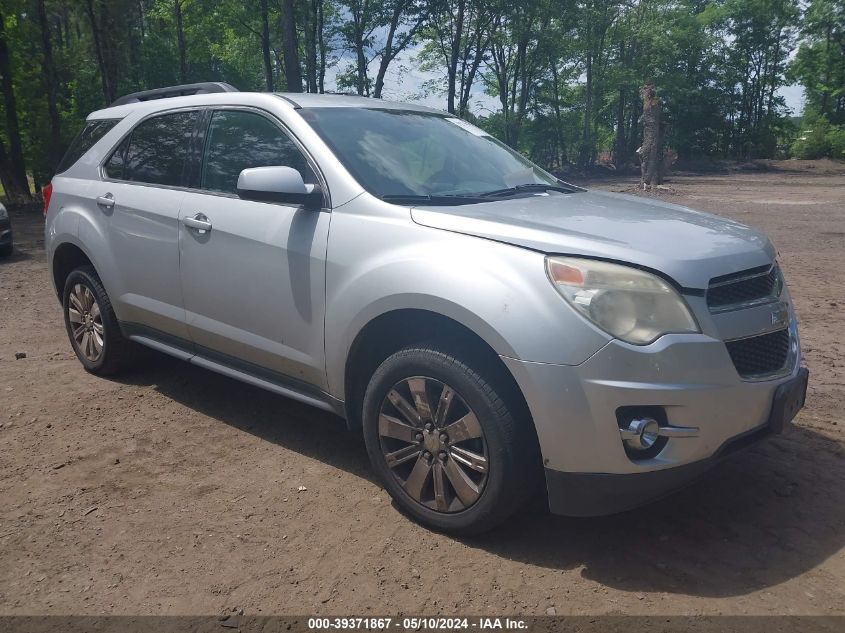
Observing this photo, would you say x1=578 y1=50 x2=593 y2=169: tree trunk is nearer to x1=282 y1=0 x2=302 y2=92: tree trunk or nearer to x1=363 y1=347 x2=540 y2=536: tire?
x1=282 y1=0 x2=302 y2=92: tree trunk

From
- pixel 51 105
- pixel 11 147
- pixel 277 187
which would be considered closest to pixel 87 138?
pixel 277 187

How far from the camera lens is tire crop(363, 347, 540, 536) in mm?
2941

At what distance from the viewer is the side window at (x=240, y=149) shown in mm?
3912

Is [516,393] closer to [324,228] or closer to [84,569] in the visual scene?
[324,228]

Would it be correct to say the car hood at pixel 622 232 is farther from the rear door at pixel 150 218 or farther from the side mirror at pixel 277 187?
the rear door at pixel 150 218

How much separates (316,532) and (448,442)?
0.75 m

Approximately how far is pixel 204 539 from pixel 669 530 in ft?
6.63

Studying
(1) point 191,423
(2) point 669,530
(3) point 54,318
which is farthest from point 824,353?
(3) point 54,318

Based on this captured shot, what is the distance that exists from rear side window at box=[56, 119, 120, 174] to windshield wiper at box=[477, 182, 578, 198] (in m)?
2.86

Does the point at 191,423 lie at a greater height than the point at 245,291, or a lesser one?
lesser

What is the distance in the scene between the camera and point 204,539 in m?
3.29

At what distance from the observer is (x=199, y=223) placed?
4141mm

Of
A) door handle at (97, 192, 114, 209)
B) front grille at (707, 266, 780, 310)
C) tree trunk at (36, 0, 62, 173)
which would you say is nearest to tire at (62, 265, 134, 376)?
door handle at (97, 192, 114, 209)

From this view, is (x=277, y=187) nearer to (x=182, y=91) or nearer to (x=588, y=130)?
(x=182, y=91)
